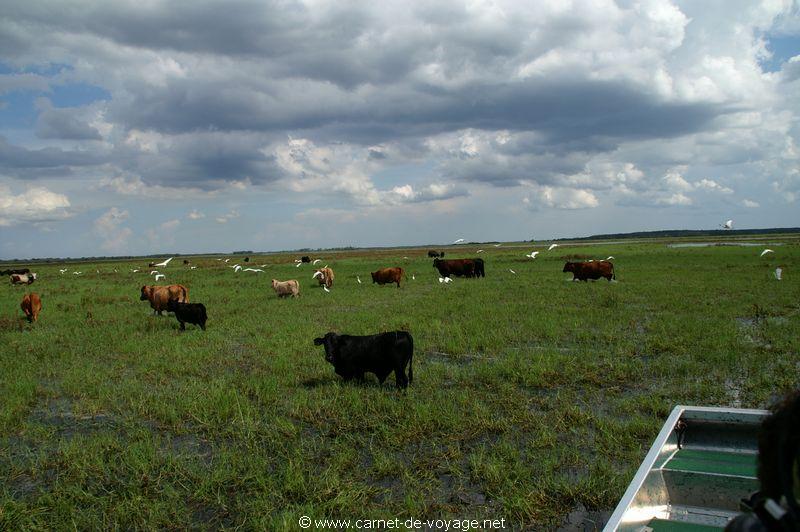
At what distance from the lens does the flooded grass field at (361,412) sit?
4.48 m

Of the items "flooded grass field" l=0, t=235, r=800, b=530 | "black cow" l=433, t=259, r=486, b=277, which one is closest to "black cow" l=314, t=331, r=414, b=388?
"flooded grass field" l=0, t=235, r=800, b=530

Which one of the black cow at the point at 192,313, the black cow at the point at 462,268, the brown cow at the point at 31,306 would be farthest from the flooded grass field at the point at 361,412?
the black cow at the point at 462,268

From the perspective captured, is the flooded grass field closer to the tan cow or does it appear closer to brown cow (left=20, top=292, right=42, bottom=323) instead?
brown cow (left=20, top=292, right=42, bottom=323)

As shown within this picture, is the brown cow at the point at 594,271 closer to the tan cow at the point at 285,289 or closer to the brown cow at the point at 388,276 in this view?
the brown cow at the point at 388,276

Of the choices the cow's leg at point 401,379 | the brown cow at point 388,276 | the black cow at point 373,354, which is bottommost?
the cow's leg at point 401,379

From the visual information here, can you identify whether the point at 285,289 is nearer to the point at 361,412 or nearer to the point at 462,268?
the point at 462,268

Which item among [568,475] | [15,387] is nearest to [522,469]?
[568,475]

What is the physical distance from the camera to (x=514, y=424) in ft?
20.4

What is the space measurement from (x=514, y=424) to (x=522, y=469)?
138 centimetres

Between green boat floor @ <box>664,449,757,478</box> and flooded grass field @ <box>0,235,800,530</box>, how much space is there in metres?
0.62

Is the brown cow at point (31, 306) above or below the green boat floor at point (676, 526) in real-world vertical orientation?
above

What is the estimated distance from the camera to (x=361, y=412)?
6672 millimetres

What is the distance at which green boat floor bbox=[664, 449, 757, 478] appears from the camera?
3.86 meters

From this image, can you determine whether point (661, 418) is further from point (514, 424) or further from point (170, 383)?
point (170, 383)
